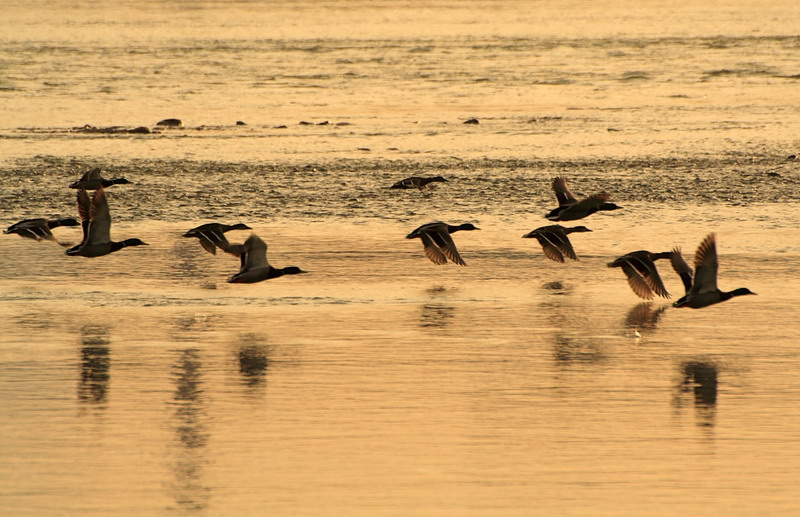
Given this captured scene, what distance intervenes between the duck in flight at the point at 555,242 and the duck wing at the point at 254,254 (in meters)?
2.96

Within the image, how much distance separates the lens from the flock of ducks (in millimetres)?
12000

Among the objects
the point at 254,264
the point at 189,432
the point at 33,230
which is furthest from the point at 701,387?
the point at 33,230

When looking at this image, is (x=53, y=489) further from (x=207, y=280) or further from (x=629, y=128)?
(x=629, y=128)

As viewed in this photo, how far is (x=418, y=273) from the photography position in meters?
14.4

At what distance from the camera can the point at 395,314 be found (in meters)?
12.6

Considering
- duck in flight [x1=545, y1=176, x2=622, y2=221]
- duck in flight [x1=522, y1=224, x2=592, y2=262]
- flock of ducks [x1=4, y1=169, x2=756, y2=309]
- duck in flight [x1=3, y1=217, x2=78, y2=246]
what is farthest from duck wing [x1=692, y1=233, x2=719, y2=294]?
duck in flight [x1=3, y1=217, x2=78, y2=246]

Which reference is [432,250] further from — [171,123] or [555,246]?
[171,123]

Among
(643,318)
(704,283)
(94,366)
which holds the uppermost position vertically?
(704,283)

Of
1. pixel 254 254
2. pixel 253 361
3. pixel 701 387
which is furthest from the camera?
pixel 254 254

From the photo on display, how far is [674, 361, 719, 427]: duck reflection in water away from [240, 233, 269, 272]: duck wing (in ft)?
12.4

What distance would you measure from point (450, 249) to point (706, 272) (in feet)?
10.4

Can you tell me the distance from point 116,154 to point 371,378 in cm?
1214

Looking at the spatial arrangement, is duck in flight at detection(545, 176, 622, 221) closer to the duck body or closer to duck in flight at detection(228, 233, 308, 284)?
the duck body

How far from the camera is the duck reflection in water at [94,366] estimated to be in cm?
1003
